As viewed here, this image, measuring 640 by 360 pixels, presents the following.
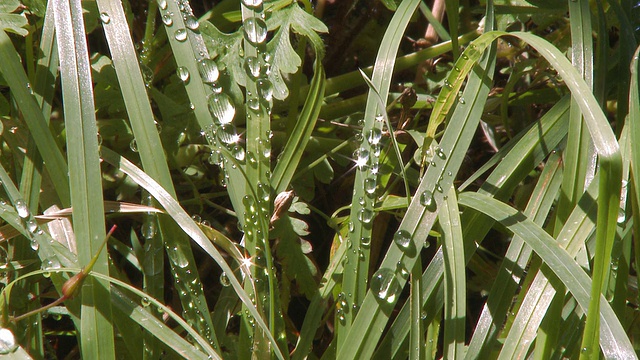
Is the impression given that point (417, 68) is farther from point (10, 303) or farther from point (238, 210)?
point (10, 303)

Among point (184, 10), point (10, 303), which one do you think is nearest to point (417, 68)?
point (184, 10)

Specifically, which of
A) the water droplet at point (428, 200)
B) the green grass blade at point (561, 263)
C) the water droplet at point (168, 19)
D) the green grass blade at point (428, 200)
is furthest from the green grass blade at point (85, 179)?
the green grass blade at point (561, 263)

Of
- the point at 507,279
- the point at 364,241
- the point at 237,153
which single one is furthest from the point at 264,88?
the point at 507,279

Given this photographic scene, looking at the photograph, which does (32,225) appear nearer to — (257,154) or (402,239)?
(257,154)

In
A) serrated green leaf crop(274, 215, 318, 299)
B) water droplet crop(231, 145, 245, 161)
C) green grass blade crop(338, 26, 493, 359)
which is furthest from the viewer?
serrated green leaf crop(274, 215, 318, 299)

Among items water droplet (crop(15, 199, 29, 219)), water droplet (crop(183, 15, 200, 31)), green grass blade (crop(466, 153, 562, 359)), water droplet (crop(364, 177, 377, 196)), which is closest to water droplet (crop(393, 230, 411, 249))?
water droplet (crop(364, 177, 377, 196))

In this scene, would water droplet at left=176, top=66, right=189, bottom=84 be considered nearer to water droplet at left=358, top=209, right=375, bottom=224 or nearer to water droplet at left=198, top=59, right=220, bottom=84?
water droplet at left=198, top=59, right=220, bottom=84

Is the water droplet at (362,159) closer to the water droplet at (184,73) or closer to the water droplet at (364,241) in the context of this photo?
the water droplet at (364,241)
